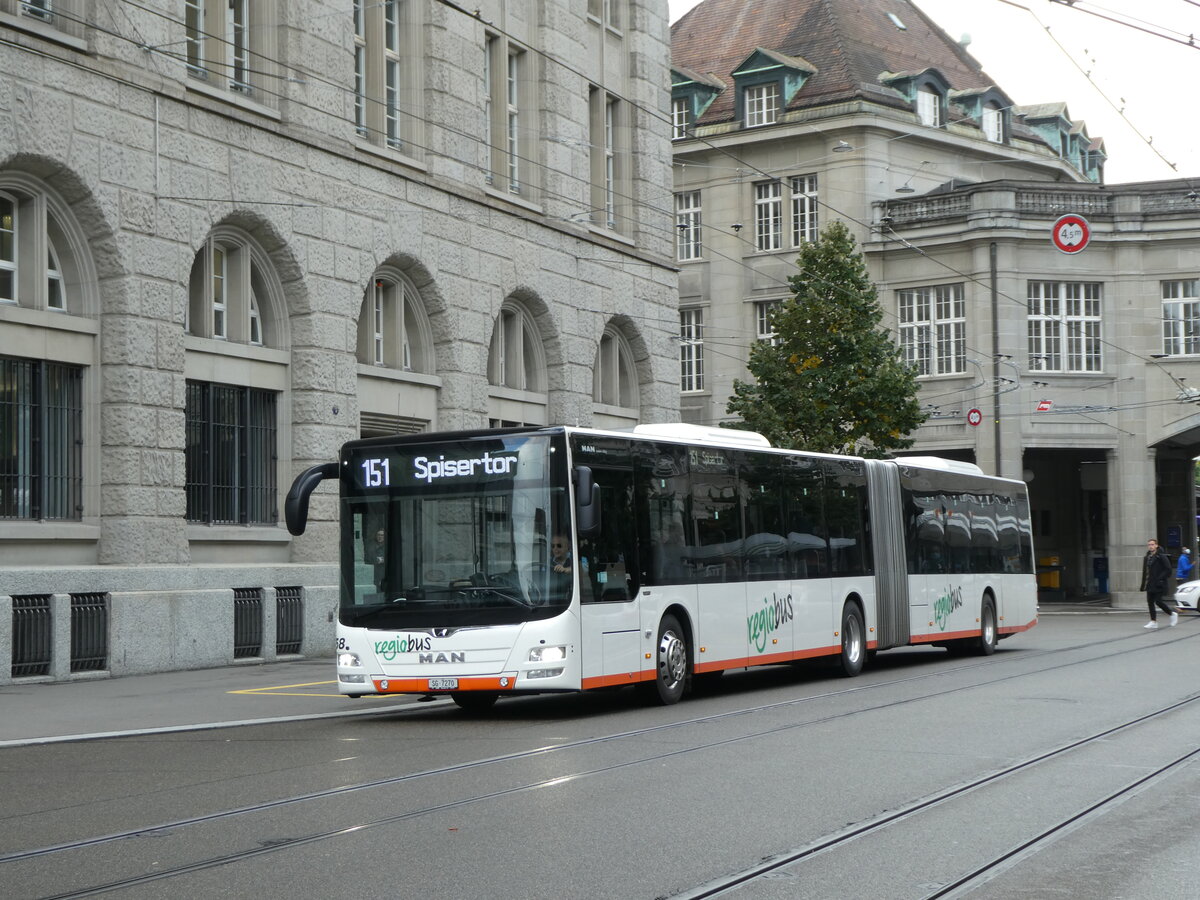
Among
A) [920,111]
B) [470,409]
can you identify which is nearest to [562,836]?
[470,409]

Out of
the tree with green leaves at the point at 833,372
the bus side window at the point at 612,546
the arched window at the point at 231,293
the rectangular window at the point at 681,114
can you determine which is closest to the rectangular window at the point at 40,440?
the arched window at the point at 231,293

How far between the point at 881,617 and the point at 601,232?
42.3ft

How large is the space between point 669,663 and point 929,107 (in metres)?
40.2

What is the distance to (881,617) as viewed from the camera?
73.5 ft

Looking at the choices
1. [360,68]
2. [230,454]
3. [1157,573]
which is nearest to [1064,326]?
[1157,573]

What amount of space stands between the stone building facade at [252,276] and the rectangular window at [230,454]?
2.0 inches

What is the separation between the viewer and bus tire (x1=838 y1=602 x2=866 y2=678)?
21094 mm

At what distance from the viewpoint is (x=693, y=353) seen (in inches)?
2111

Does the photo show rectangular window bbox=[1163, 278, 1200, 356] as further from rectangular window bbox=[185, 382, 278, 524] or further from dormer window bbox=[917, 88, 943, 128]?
rectangular window bbox=[185, 382, 278, 524]

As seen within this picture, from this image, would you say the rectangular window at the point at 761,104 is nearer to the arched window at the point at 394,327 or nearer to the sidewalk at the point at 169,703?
the arched window at the point at 394,327

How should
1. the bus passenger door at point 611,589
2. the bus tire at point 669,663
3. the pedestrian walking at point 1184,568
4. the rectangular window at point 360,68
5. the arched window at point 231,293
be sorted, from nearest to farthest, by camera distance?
the bus passenger door at point 611,589, the bus tire at point 669,663, the arched window at point 231,293, the rectangular window at point 360,68, the pedestrian walking at point 1184,568

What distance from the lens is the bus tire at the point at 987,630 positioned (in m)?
25.8

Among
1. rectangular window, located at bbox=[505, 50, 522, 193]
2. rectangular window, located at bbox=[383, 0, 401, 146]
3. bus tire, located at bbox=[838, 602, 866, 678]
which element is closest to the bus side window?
bus tire, located at bbox=[838, 602, 866, 678]

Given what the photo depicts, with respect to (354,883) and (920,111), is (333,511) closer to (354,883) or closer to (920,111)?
(354,883)
